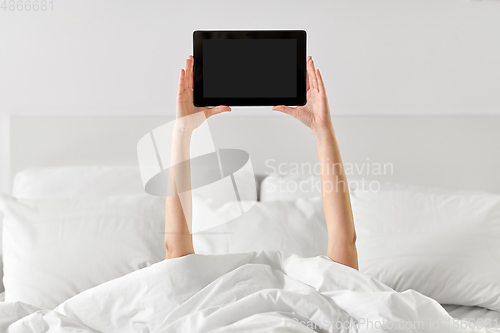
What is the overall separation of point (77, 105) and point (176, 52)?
0.42 meters

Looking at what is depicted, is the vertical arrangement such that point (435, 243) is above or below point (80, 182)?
below

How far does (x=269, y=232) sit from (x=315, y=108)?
411 millimetres

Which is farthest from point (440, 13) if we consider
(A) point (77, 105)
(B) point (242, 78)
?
(A) point (77, 105)

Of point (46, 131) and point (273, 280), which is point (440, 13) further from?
point (46, 131)

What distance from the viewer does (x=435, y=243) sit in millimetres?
1253

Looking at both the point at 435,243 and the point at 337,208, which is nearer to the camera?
the point at 337,208

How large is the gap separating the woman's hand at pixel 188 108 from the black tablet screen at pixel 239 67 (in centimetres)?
7

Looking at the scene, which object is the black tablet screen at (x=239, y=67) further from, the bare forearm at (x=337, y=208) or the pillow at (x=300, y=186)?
the pillow at (x=300, y=186)

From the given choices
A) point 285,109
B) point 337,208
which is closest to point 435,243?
point 337,208

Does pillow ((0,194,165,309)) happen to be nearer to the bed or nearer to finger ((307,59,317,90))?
the bed

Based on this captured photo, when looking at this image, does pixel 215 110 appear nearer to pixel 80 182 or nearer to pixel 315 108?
pixel 315 108

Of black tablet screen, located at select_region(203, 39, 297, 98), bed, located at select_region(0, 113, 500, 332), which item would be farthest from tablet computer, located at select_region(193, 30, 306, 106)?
bed, located at select_region(0, 113, 500, 332)

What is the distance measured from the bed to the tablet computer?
394mm

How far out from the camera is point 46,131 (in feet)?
5.17
